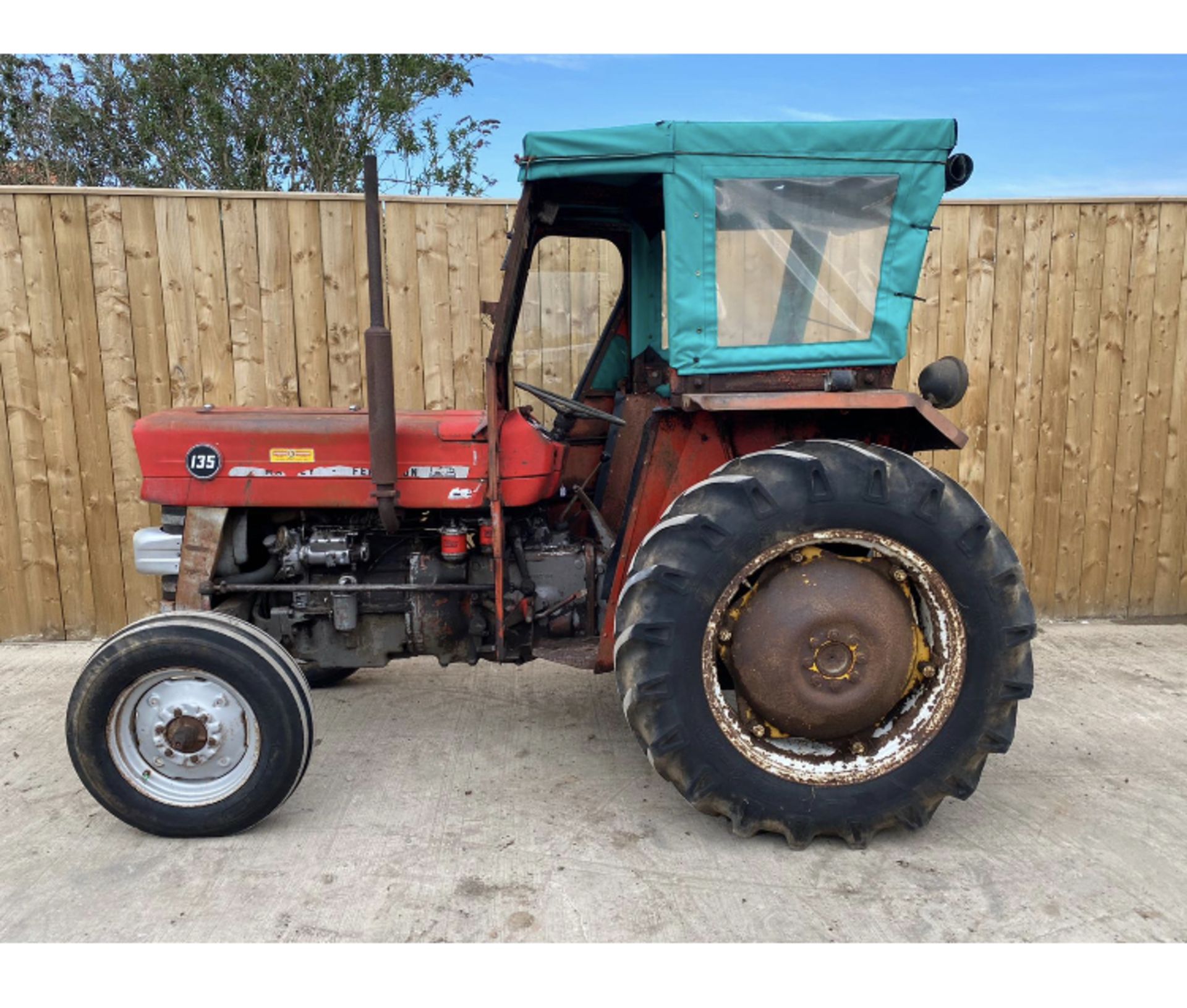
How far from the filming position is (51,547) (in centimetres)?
482

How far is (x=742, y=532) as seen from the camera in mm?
2607

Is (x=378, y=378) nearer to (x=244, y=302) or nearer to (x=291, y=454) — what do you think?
(x=291, y=454)

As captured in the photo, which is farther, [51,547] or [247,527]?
[51,547]

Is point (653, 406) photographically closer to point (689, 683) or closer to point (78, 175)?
point (689, 683)

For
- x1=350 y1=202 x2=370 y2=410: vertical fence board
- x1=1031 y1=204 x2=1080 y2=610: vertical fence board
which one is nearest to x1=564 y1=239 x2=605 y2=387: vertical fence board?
x1=350 y1=202 x2=370 y2=410: vertical fence board

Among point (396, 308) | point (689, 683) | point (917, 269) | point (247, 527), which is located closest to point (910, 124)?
point (917, 269)

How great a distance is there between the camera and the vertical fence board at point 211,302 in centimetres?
466

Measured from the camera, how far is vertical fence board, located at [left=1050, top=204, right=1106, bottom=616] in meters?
4.99

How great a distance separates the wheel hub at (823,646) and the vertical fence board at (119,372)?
11.6 ft

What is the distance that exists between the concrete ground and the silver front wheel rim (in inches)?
7.0

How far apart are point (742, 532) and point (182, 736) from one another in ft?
6.22

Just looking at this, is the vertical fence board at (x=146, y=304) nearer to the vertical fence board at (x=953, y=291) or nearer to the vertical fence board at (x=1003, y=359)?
the vertical fence board at (x=953, y=291)

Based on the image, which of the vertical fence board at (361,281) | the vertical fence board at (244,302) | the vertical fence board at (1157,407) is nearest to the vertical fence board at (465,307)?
Answer: the vertical fence board at (361,281)

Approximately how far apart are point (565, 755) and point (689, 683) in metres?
1.02
